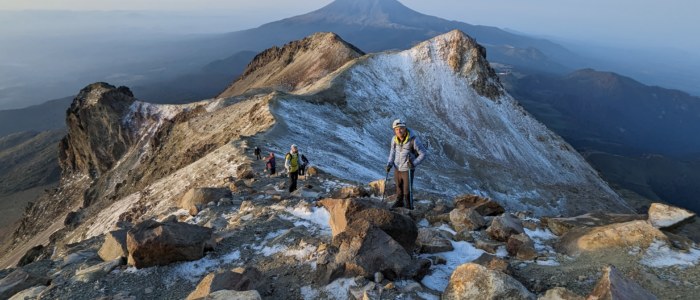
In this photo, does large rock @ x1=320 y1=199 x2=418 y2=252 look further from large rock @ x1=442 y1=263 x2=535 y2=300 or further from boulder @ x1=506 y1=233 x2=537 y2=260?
boulder @ x1=506 y1=233 x2=537 y2=260

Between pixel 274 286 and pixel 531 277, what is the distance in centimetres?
467

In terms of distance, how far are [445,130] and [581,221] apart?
40.8m

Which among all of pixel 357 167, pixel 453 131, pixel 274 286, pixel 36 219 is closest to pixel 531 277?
pixel 274 286

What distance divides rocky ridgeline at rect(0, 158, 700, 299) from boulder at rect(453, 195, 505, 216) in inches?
33.6

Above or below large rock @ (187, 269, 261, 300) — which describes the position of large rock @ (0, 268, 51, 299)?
below

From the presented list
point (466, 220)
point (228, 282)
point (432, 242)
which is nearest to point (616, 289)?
point (432, 242)

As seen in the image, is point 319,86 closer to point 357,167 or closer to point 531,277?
point 357,167

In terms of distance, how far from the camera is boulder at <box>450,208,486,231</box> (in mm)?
10938

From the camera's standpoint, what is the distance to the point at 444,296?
7.18 meters

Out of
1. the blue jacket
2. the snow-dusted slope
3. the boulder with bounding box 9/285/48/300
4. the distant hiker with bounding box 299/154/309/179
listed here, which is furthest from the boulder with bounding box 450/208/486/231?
the snow-dusted slope

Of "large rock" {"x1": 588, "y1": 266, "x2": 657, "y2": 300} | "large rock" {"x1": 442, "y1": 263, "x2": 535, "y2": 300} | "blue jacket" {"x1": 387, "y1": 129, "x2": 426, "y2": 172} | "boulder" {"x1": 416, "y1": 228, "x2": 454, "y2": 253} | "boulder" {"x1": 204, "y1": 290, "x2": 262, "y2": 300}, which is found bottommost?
"boulder" {"x1": 416, "y1": 228, "x2": 454, "y2": 253}

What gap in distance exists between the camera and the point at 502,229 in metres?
10.2

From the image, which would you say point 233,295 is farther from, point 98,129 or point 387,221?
point 98,129

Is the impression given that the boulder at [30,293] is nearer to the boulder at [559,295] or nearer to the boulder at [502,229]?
the boulder at [559,295]
